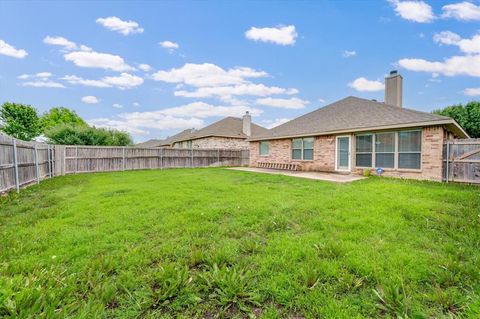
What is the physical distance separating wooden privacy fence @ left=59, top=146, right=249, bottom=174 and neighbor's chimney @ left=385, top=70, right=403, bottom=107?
11.6 meters

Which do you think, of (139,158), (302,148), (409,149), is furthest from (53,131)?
(409,149)

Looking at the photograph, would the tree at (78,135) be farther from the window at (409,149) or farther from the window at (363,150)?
the window at (409,149)

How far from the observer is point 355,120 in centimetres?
1143

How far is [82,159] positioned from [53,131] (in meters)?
10.2

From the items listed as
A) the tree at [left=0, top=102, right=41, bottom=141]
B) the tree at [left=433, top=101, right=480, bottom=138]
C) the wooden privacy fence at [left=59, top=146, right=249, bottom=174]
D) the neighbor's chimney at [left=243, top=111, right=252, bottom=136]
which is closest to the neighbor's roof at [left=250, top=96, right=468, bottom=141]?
the wooden privacy fence at [left=59, top=146, right=249, bottom=174]

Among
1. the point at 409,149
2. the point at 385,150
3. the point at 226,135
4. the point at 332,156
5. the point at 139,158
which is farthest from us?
the point at 226,135

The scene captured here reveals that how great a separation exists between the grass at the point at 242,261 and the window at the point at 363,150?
18.8 ft

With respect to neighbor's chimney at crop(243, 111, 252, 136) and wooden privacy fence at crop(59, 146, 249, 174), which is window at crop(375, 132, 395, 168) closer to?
wooden privacy fence at crop(59, 146, 249, 174)

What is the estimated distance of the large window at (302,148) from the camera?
43.6 ft

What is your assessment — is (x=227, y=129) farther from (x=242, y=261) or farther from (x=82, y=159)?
(x=242, y=261)

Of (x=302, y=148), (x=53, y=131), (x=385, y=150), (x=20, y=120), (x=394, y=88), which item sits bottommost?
(x=385, y=150)

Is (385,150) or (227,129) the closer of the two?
(385,150)

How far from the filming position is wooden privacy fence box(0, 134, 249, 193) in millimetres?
7035

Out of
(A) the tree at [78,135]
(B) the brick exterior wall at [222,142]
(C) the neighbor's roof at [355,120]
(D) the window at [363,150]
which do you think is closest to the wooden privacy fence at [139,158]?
(B) the brick exterior wall at [222,142]
